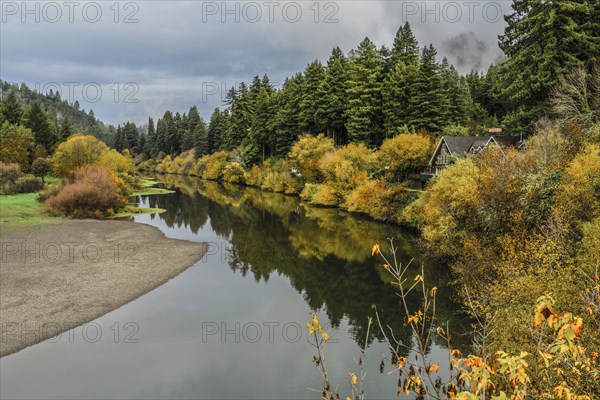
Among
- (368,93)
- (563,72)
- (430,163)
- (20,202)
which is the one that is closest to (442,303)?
(563,72)

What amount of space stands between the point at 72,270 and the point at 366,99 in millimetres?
50579

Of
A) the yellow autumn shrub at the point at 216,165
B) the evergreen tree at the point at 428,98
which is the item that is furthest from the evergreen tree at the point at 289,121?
the evergreen tree at the point at 428,98

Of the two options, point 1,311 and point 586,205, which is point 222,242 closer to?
point 1,311

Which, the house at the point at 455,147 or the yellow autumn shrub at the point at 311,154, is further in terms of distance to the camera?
the yellow autumn shrub at the point at 311,154

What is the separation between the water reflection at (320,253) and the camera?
24.3 metres

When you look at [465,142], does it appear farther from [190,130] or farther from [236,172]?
[190,130]

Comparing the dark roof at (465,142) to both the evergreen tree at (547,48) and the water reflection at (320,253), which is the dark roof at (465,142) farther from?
the water reflection at (320,253)

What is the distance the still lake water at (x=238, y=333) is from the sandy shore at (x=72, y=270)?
3.77 ft

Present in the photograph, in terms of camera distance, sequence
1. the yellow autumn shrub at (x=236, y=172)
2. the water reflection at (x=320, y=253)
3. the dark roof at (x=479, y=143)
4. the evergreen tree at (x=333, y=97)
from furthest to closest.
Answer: the yellow autumn shrub at (x=236, y=172)
the evergreen tree at (x=333, y=97)
the dark roof at (x=479, y=143)
the water reflection at (x=320, y=253)

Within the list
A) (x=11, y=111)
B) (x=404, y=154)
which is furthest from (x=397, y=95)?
(x=11, y=111)

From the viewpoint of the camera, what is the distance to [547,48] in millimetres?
38719

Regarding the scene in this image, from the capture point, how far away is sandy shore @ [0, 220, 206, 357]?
2098cm

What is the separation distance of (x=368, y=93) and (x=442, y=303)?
159ft

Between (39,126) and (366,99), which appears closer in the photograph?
(366,99)
